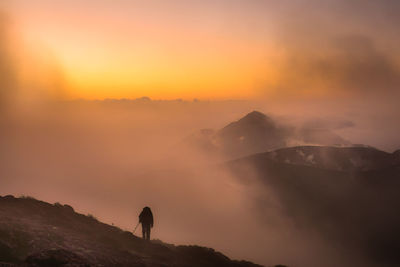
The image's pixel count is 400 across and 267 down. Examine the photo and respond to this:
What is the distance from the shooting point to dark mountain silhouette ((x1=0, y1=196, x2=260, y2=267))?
76.9 feet

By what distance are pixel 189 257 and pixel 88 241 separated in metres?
9.69

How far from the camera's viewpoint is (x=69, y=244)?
86.8ft

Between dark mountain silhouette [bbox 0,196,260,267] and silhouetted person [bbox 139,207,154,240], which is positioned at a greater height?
silhouetted person [bbox 139,207,154,240]

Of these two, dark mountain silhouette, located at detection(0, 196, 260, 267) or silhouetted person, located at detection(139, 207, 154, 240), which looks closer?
dark mountain silhouette, located at detection(0, 196, 260, 267)

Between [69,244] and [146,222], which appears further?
[146,222]

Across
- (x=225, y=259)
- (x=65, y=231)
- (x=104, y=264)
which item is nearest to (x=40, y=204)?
(x=65, y=231)

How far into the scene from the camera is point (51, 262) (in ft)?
72.9

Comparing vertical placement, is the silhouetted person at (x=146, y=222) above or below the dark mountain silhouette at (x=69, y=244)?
above

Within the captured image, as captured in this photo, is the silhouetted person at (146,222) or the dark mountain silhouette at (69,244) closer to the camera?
the dark mountain silhouette at (69,244)

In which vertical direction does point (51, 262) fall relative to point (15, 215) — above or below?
below

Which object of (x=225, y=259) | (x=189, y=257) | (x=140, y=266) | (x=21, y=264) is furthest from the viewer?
(x=225, y=259)

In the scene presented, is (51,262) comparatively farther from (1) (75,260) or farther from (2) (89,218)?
(2) (89,218)

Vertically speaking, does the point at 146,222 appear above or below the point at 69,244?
above

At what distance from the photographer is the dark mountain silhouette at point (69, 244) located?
2344 centimetres
